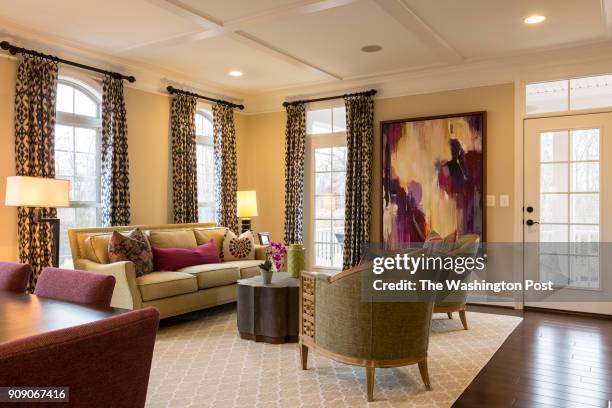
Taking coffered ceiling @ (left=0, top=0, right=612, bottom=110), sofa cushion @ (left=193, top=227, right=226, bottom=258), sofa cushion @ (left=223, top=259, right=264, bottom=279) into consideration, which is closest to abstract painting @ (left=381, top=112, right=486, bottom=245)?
coffered ceiling @ (left=0, top=0, right=612, bottom=110)

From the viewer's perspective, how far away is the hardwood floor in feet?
9.71

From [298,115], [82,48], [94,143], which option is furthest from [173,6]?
[298,115]

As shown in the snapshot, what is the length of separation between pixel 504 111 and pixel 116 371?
17.5 ft

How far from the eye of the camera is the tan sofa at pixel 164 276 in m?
4.28

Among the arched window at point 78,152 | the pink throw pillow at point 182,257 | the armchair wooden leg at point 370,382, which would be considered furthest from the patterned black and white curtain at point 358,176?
Answer: the armchair wooden leg at point 370,382

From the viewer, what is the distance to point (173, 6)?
3.99 meters

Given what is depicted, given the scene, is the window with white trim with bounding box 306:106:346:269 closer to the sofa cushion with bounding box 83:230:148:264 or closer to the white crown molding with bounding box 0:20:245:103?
the white crown molding with bounding box 0:20:245:103

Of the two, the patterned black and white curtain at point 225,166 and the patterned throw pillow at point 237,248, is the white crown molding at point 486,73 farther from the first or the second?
the patterned throw pillow at point 237,248

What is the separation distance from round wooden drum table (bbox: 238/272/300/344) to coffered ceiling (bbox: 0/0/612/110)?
7.70 feet

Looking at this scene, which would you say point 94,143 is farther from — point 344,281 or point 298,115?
point 344,281

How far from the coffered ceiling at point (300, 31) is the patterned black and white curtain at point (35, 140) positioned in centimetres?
32

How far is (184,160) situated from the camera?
6.18 m

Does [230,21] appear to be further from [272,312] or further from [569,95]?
[569,95]

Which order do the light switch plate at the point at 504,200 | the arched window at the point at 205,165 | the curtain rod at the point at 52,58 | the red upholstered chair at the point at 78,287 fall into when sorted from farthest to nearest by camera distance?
the arched window at the point at 205,165 → the light switch plate at the point at 504,200 → the curtain rod at the point at 52,58 → the red upholstered chair at the point at 78,287
